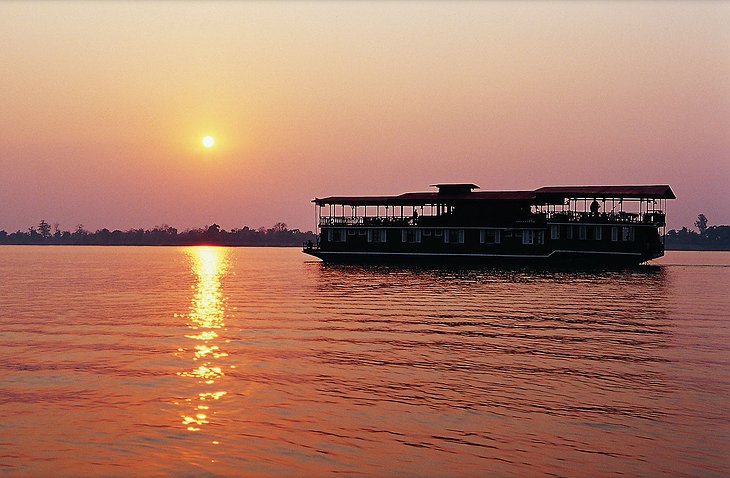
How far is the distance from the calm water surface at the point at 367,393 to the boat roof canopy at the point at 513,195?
3727cm

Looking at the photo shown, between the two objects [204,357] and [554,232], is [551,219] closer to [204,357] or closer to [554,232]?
[554,232]

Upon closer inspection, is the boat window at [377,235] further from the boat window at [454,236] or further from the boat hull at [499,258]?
the boat window at [454,236]

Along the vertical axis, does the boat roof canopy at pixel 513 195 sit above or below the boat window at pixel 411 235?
above

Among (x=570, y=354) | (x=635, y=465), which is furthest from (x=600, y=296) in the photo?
(x=635, y=465)

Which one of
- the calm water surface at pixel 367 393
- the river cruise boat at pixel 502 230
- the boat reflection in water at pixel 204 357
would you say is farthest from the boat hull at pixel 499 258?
the boat reflection in water at pixel 204 357

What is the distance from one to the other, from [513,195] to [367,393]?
195ft

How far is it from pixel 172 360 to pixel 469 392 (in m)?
8.52

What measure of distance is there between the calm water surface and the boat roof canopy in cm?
3727

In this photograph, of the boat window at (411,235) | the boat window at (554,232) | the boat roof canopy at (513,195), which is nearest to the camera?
the boat roof canopy at (513,195)

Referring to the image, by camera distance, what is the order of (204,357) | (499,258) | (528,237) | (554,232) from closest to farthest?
(204,357) → (554,232) → (528,237) → (499,258)

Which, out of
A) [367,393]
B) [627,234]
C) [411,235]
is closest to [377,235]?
[411,235]

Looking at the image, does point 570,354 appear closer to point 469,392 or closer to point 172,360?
point 469,392

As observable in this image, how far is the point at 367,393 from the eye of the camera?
Answer: 51.4 ft

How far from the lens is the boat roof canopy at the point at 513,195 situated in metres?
67.1
